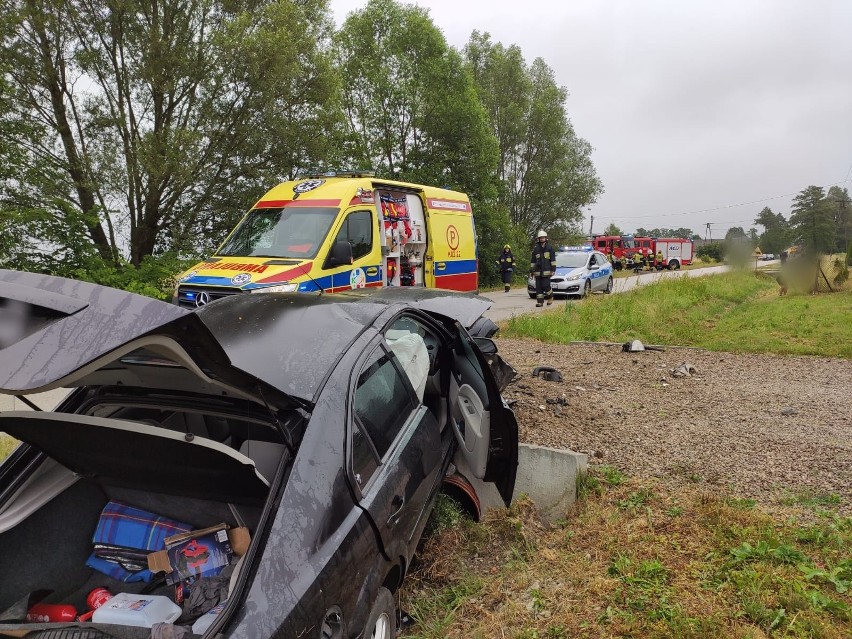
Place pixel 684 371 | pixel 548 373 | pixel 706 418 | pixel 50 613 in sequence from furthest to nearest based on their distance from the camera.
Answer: pixel 684 371 → pixel 548 373 → pixel 706 418 → pixel 50 613

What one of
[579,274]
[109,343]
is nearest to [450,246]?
[579,274]

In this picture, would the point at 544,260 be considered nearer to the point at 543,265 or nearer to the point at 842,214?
the point at 543,265

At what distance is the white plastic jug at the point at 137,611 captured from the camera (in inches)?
72.9

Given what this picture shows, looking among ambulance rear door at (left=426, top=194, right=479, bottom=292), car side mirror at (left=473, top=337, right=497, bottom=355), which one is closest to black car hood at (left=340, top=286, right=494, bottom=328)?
car side mirror at (left=473, top=337, right=497, bottom=355)

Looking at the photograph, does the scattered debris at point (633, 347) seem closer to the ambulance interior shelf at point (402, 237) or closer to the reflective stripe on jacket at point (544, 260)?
the ambulance interior shelf at point (402, 237)

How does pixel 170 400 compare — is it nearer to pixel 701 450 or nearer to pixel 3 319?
pixel 3 319

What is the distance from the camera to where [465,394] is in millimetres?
3662

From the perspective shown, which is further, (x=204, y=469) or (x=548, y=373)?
(x=548, y=373)

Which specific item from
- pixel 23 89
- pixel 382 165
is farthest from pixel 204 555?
pixel 382 165

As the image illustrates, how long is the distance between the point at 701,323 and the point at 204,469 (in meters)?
11.7

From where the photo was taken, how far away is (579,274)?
1802cm

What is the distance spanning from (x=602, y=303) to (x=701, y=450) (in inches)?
343

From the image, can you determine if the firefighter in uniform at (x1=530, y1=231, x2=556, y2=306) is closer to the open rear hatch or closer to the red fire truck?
the open rear hatch

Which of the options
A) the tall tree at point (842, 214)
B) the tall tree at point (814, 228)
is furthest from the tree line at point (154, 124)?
the tall tree at point (842, 214)
